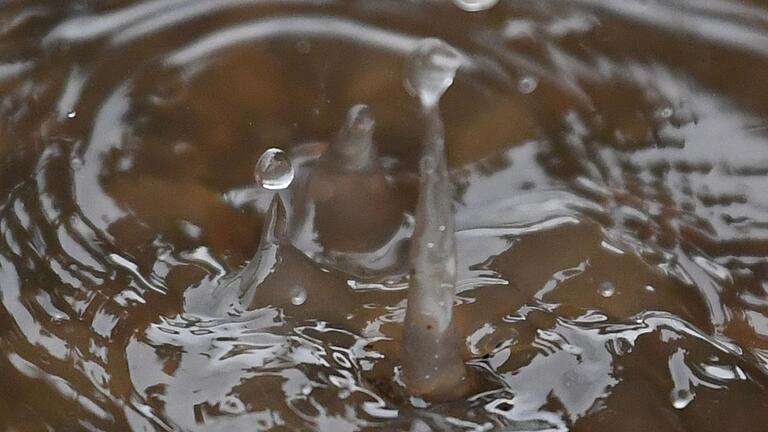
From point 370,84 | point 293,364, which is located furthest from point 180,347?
point 370,84

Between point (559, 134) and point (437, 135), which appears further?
point (559, 134)

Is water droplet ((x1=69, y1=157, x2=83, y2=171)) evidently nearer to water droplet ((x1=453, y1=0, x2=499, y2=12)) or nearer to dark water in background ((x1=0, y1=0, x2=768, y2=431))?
dark water in background ((x1=0, y1=0, x2=768, y2=431))

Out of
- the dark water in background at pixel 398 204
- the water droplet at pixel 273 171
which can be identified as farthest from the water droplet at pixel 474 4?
the water droplet at pixel 273 171

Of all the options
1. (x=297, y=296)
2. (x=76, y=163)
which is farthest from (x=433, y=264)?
(x=76, y=163)

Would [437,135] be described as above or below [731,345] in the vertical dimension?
above

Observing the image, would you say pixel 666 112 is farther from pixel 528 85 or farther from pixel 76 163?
pixel 76 163

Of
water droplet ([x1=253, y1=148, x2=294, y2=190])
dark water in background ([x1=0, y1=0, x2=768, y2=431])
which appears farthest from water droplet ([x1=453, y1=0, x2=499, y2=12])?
water droplet ([x1=253, y1=148, x2=294, y2=190])

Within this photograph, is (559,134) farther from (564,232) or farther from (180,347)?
(180,347)
